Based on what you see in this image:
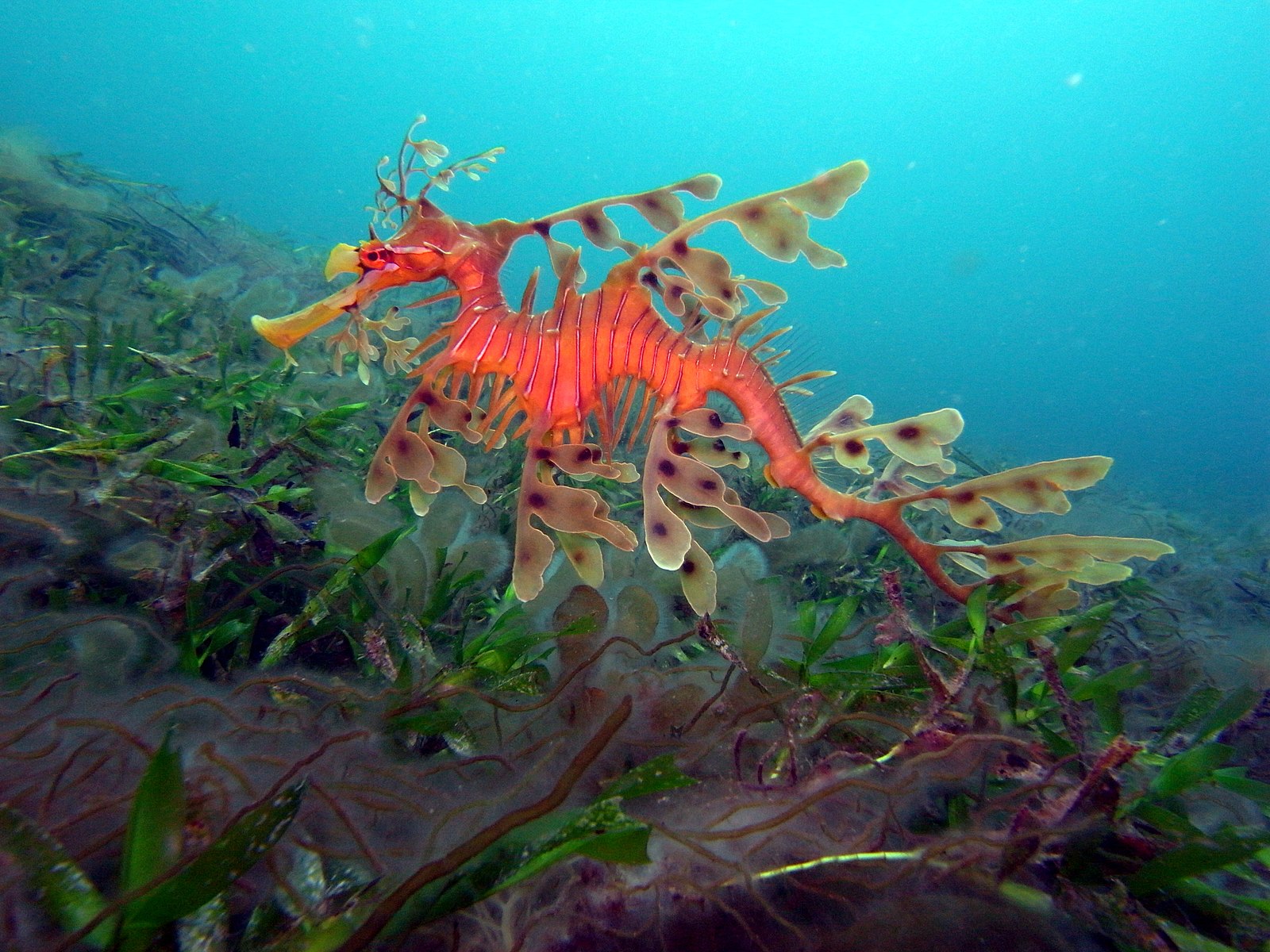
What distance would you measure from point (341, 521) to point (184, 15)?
522 ft

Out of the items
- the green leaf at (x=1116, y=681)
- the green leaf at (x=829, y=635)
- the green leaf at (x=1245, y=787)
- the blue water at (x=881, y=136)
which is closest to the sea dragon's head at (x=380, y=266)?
the green leaf at (x=829, y=635)

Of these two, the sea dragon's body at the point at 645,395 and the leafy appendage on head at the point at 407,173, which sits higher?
the leafy appendage on head at the point at 407,173

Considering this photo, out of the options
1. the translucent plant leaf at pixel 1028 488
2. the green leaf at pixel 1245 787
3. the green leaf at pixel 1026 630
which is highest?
the translucent plant leaf at pixel 1028 488

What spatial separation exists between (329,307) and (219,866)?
1.37 metres

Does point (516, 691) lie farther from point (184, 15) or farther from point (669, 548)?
point (184, 15)

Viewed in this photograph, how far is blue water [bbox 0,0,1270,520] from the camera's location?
8431 cm

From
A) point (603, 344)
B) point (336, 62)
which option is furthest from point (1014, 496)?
point (336, 62)

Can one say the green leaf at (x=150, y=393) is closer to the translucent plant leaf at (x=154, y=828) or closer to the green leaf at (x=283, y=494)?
the green leaf at (x=283, y=494)

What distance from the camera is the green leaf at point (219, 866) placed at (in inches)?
39.5

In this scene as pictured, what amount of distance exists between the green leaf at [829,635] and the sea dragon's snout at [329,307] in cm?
197

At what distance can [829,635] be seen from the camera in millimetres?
2203

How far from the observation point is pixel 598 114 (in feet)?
487

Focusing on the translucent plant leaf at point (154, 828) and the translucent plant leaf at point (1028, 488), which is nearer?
the translucent plant leaf at point (154, 828)

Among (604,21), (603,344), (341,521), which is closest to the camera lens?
(603,344)
